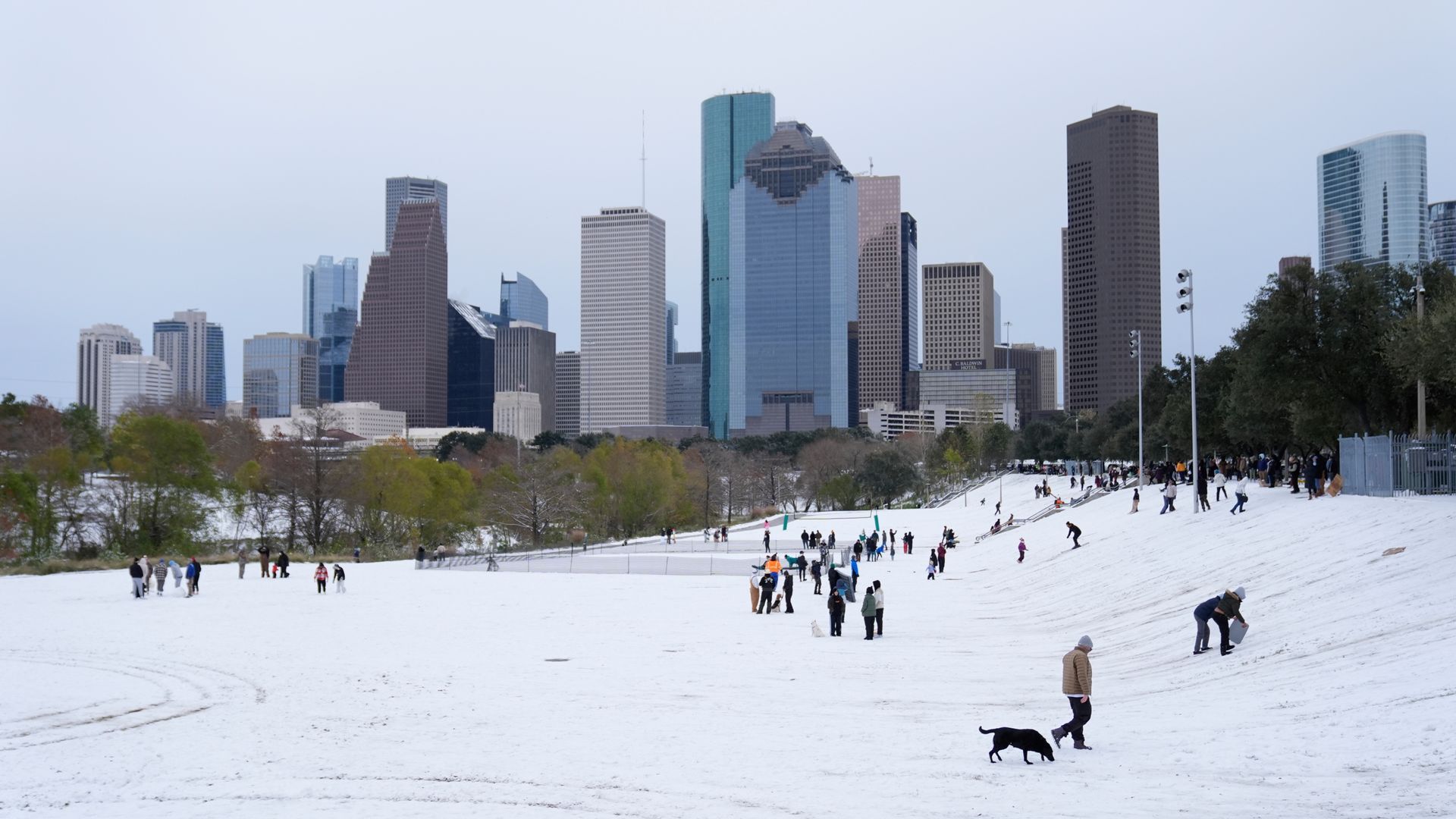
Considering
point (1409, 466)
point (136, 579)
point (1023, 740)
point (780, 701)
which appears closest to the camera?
point (1023, 740)

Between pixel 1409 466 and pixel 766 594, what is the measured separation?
16344mm

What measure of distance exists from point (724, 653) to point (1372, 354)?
26144 mm

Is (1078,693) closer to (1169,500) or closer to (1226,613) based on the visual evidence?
(1226,613)

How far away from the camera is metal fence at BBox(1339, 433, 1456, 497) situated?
1054 inches

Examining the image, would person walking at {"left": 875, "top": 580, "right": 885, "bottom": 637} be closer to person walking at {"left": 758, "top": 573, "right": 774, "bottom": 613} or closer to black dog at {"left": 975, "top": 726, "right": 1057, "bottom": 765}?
person walking at {"left": 758, "top": 573, "right": 774, "bottom": 613}

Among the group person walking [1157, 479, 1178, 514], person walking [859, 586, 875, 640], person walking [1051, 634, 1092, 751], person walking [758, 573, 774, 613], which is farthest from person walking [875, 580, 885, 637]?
person walking [1157, 479, 1178, 514]

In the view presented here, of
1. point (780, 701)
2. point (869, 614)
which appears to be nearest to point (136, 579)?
point (869, 614)

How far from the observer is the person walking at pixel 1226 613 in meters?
18.0

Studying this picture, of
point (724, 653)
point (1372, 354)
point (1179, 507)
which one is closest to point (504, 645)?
point (724, 653)

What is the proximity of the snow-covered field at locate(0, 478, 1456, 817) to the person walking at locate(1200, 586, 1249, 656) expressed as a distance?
0.33 meters

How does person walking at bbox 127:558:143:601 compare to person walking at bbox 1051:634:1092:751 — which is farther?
person walking at bbox 127:558:143:601

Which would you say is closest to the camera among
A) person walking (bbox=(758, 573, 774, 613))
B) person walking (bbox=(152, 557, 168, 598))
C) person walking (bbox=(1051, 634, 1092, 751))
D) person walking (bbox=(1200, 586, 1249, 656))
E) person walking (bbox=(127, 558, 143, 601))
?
person walking (bbox=(1051, 634, 1092, 751))

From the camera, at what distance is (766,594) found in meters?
29.8

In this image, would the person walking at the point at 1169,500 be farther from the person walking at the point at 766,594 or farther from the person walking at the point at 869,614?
the person walking at the point at 869,614
